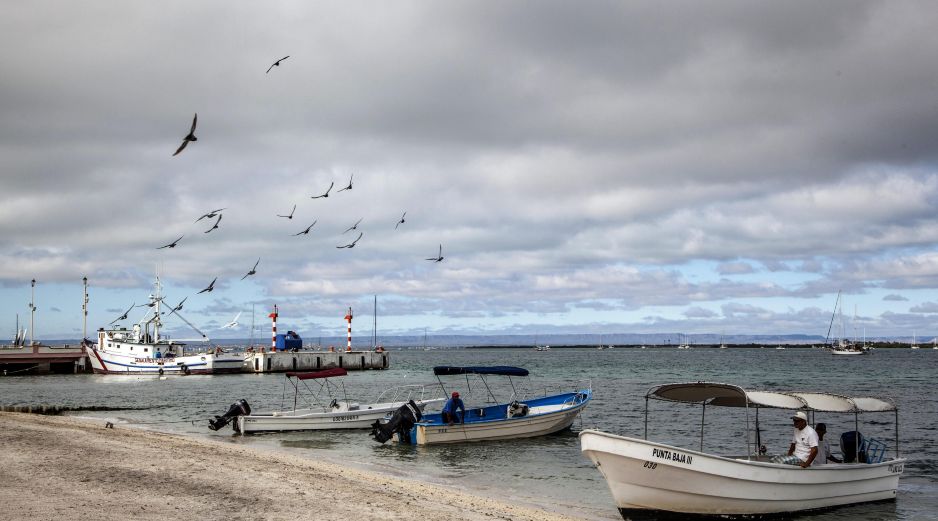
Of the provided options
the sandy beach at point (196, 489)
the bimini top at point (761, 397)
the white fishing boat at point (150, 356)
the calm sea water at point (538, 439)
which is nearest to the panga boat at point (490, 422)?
the calm sea water at point (538, 439)

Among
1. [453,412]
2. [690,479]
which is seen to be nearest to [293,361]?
[453,412]

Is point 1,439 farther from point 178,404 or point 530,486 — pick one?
point 178,404

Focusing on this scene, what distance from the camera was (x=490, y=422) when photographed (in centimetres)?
3055

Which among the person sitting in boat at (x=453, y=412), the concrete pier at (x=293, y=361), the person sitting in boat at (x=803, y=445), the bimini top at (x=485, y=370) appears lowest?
the concrete pier at (x=293, y=361)

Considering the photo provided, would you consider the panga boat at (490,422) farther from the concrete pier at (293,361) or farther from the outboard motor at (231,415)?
the concrete pier at (293,361)

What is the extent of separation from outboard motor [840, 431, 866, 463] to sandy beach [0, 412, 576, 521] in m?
9.10

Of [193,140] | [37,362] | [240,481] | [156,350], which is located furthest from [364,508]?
[37,362]

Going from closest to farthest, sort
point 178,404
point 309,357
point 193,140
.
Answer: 1. point 193,140
2. point 178,404
3. point 309,357

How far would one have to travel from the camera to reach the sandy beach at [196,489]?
13656mm

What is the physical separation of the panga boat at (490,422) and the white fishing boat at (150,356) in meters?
61.0

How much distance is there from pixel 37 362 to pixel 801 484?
92228 mm

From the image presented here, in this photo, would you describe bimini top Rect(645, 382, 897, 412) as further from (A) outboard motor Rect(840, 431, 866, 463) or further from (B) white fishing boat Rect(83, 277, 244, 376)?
(B) white fishing boat Rect(83, 277, 244, 376)

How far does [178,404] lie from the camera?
49.7 metres

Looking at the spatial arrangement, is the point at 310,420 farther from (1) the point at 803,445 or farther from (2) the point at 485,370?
(1) the point at 803,445
